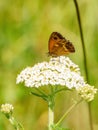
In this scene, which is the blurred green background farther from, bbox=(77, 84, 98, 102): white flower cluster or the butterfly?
bbox=(77, 84, 98, 102): white flower cluster

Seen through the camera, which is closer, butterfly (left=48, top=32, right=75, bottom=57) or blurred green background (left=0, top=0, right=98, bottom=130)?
butterfly (left=48, top=32, right=75, bottom=57)

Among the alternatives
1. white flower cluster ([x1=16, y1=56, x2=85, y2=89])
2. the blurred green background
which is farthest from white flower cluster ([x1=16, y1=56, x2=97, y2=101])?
the blurred green background

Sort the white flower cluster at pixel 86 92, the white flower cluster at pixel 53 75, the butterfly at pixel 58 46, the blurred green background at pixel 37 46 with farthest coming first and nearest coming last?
1. the blurred green background at pixel 37 46
2. the butterfly at pixel 58 46
3. the white flower cluster at pixel 53 75
4. the white flower cluster at pixel 86 92

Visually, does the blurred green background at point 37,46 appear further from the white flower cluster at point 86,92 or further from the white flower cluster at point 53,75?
the white flower cluster at point 86,92

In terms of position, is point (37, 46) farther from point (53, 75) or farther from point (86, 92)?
point (86, 92)

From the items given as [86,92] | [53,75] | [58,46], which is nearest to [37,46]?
[58,46]

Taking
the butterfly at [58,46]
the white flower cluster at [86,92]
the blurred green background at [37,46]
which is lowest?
the white flower cluster at [86,92]

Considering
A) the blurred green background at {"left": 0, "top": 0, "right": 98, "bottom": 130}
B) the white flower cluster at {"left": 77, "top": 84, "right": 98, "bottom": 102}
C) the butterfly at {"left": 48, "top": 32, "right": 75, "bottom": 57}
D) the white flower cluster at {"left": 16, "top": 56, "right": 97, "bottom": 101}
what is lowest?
the white flower cluster at {"left": 77, "top": 84, "right": 98, "bottom": 102}

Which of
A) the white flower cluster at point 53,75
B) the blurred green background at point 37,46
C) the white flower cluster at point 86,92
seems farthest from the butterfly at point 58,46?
the blurred green background at point 37,46
